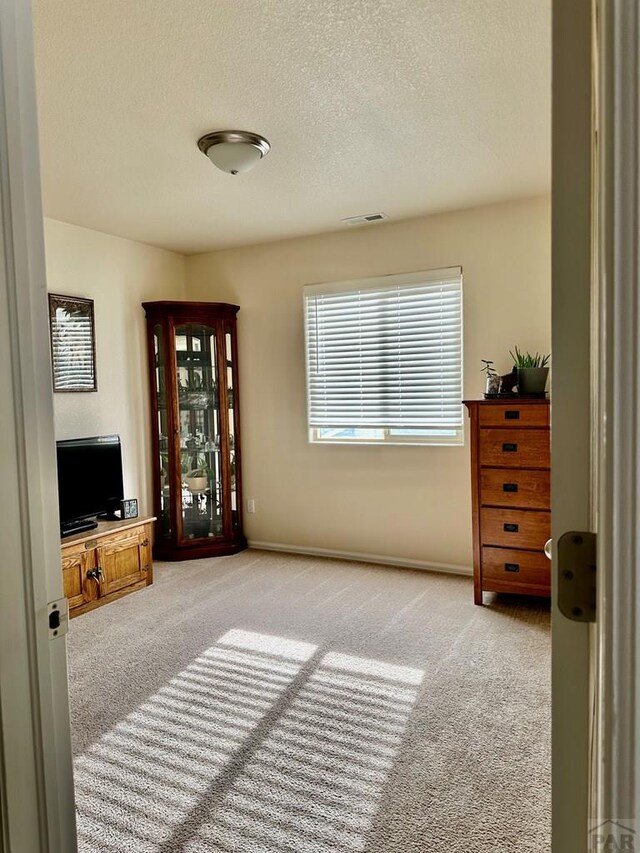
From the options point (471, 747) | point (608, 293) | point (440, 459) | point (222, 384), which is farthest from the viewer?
point (222, 384)

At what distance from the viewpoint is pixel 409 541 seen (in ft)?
14.0

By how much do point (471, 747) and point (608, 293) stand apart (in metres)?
2.11

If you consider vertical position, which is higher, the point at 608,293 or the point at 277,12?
the point at 277,12

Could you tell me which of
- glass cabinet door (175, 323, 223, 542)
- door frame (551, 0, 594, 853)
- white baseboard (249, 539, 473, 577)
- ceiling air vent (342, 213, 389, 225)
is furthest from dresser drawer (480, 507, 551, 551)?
door frame (551, 0, 594, 853)

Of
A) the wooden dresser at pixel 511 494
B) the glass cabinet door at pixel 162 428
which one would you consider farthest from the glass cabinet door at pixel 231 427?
the wooden dresser at pixel 511 494

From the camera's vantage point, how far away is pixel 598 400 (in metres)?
0.54

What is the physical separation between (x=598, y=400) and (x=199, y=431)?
4.36 metres

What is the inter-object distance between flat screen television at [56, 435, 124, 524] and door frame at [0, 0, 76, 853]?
3.01 meters

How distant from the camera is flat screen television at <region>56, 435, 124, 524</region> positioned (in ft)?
12.3

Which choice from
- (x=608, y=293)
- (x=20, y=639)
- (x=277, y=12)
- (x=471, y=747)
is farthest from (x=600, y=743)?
(x=277, y=12)

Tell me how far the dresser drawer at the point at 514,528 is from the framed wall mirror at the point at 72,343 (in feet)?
9.75

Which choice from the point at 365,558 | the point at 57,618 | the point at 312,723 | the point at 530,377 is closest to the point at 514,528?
the point at 530,377

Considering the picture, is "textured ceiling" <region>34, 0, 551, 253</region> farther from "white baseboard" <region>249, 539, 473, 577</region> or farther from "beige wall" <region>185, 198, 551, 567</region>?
"white baseboard" <region>249, 539, 473, 577</region>

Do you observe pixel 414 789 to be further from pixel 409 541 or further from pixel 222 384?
pixel 222 384
